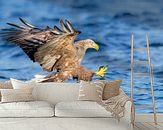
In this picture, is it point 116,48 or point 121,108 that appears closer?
point 121,108

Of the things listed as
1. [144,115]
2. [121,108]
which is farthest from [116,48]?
[121,108]

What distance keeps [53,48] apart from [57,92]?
88 centimetres

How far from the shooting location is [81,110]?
181 inches

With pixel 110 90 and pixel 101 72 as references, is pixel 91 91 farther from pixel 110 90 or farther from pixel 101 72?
pixel 101 72

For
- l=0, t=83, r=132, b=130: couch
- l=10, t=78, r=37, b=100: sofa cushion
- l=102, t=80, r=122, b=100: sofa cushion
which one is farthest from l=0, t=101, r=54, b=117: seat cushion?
l=102, t=80, r=122, b=100: sofa cushion

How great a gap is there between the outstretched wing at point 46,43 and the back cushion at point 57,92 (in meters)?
0.56

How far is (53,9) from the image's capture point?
598cm

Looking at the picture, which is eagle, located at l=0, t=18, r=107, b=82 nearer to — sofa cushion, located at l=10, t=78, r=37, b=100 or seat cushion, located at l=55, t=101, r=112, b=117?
sofa cushion, located at l=10, t=78, r=37, b=100

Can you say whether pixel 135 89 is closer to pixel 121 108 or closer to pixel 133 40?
pixel 133 40

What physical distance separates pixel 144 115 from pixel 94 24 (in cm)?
170

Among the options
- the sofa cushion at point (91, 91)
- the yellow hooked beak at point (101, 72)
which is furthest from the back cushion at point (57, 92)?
the yellow hooked beak at point (101, 72)

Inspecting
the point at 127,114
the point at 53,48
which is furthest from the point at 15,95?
the point at 127,114

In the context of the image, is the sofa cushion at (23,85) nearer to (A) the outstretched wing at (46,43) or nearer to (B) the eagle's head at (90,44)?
(A) the outstretched wing at (46,43)

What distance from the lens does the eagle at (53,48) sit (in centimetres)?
588
